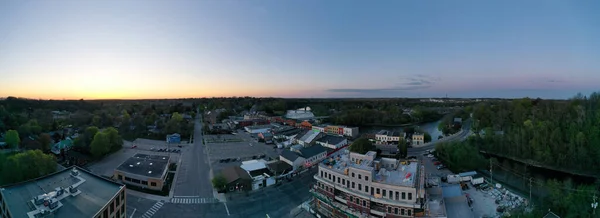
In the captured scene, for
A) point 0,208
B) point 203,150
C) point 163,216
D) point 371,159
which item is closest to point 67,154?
point 203,150

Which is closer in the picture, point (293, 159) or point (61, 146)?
point (293, 159)

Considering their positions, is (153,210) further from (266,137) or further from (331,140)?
(266,137)

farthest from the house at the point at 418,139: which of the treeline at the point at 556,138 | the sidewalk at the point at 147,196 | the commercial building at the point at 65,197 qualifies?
the commercial building at the point at 65,197

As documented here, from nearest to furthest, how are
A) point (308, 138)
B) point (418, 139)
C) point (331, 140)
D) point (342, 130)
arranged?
point (331, 140) < point (308, 138) < point (418, 139) < point (342, 130)

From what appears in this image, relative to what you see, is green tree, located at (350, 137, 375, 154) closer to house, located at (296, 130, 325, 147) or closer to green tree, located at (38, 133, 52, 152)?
house, located at (296, 130, 325, 147)

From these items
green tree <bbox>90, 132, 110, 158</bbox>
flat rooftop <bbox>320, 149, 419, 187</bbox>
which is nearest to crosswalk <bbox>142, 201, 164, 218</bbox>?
flat rooftop <bbox>320, 149, 419, 187</bbox>

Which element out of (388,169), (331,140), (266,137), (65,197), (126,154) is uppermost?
(388,169)

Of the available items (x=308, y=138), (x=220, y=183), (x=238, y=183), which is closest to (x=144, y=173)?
(x=220, y=183)
